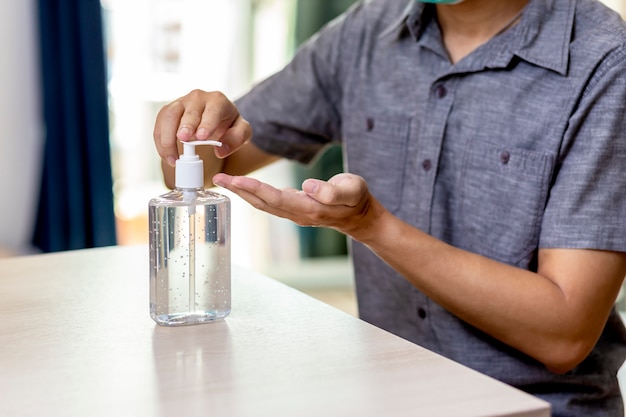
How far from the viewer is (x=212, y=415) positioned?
2.19ft

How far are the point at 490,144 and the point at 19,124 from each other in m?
1.96

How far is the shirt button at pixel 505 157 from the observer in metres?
1.26

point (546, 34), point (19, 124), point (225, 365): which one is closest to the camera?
point (225, 365)

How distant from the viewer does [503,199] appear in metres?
1.26

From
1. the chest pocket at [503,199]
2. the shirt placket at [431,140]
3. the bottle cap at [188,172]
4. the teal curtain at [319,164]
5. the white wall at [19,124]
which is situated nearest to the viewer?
the bottle cap at [188,172]

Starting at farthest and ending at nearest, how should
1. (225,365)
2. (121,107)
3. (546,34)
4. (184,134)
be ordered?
1. (121,107)
2. (546,34)
3. (184,134)
4. (225,365)

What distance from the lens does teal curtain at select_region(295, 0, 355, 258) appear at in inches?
133

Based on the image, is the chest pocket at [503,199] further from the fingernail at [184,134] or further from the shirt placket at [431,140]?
the fingernail at [184,134]

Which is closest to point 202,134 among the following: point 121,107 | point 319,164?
point 121,107

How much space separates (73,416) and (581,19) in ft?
3.00

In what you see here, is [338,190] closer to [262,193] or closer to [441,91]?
[262,193]

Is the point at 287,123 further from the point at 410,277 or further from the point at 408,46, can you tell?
the point at 410,277

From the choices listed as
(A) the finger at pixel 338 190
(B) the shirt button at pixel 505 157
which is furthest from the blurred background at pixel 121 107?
(A) the finger at pixel 338 190

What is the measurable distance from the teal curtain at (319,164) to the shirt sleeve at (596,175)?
2220mm
